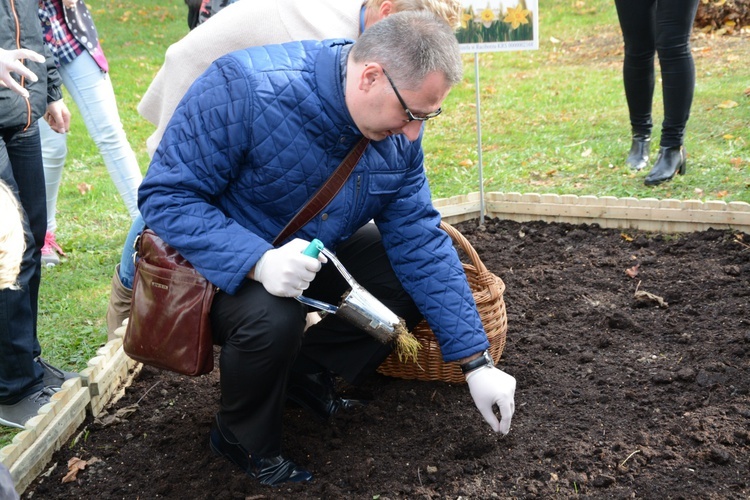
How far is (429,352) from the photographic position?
10.3 feet

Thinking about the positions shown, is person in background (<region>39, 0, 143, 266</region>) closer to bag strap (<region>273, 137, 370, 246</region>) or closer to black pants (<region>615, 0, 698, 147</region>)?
bag strap (<region>273, 137, 370, 246</region>)

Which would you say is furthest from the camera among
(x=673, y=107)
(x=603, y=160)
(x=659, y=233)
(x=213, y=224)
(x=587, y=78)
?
(x=587, y=78)

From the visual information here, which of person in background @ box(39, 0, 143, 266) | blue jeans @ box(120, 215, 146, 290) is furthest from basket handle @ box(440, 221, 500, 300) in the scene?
person in background @ box(39, 0, 143, 266)

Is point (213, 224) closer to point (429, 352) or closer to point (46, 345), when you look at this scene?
point (429, 352)

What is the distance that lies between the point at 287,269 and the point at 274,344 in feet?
0.81

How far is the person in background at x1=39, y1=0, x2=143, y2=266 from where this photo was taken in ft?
13.9

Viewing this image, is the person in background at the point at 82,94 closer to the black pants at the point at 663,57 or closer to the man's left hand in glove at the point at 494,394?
the man's left hand in glove at the point at 494,394

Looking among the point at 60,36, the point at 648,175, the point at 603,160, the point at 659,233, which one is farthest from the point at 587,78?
the point at 60,36

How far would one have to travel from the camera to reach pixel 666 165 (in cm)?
510

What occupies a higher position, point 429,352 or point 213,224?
point 213,224

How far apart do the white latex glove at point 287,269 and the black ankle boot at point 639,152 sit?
355 cm

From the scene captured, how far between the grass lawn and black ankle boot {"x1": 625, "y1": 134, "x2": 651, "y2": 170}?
69mm

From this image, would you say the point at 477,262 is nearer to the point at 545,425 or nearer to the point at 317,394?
the point at 545,425

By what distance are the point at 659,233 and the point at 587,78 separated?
16.0 ft
